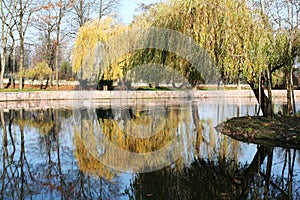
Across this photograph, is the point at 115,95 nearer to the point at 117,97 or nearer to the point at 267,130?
the point at 117,97

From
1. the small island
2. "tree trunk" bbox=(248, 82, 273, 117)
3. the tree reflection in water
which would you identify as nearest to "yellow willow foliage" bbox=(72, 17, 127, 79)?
"tree trunk" bbox=(248, 82, 273, 117)

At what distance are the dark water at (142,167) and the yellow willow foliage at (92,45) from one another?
13.9 metres

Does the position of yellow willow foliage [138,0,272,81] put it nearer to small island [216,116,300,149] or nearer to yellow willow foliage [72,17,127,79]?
small island [216,116,300,149]

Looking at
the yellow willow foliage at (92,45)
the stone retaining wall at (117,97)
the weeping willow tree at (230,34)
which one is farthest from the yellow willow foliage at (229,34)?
the yellow willow foliage at (92,45)

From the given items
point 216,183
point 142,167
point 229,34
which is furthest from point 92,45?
point 216,183

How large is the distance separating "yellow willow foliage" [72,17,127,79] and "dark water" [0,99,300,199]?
546 inches

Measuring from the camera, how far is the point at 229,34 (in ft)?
28.0

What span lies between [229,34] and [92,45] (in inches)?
624

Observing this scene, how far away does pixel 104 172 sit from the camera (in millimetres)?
5375

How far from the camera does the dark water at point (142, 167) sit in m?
4.31

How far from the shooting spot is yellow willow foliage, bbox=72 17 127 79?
2273 cm

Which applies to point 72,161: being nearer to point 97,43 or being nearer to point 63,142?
point 63,142

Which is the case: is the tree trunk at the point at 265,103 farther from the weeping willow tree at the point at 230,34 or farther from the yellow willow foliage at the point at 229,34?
the yellow willow foliage at the point at 229,34

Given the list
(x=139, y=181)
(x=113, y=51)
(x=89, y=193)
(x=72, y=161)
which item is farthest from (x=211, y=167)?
(x=113, y=51)
